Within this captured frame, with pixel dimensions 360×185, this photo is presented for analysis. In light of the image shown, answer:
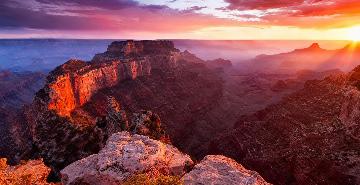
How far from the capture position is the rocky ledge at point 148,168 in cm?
2103

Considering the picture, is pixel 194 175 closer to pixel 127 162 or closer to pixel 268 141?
pixel 127 162

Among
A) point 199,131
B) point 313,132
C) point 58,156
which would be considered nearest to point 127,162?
point 58,156

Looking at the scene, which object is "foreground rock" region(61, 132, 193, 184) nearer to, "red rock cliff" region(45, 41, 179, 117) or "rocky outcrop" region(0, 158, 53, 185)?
"rocky outcrop" region(0, 158, 53, 185)

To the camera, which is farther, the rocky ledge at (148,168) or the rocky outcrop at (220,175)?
the rocky ledge at (148,168)

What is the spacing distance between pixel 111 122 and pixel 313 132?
116 ft

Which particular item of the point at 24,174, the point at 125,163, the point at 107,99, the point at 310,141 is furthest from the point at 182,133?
the point at 125,163

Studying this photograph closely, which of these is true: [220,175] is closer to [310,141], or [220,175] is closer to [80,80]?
[310,141]

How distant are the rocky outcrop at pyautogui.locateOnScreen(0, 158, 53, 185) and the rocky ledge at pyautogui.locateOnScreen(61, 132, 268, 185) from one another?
6.75ft

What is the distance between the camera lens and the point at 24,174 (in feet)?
77.4

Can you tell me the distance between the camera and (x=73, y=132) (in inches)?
2473

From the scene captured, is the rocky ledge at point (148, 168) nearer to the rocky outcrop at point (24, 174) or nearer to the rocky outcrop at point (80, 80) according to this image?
the rocky outcrop at point (24, 174)

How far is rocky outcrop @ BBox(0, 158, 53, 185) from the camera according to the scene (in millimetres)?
A: 19523

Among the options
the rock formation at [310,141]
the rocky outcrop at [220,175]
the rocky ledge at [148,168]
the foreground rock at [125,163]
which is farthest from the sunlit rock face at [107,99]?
the rocky outcrop at [220,175]

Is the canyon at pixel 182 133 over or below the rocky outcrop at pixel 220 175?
below
